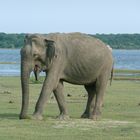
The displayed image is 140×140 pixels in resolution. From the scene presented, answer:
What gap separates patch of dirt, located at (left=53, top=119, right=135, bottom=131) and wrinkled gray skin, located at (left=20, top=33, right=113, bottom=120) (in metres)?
0.72

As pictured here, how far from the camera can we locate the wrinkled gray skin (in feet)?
63.1

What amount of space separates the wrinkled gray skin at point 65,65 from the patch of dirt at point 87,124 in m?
0.72

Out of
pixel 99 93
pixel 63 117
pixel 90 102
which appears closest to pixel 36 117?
pixel 63 117

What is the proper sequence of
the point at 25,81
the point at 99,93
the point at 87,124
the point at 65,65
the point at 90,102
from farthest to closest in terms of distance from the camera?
the point at 90,102 < the point at 99,93 < the point at 65,65 < the point at 25,81 < the point at 87,124

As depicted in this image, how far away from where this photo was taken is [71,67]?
66.6ft

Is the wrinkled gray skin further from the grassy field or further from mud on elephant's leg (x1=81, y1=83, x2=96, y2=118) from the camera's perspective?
the grassy field

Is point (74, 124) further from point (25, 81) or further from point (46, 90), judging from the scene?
point (25, 81)

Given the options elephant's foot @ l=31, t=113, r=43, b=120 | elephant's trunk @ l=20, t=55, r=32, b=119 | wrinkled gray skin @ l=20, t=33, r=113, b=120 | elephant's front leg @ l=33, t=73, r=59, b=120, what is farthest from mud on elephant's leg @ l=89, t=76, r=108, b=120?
elephant's trunk @ l=20, t=55, r=32, b=119

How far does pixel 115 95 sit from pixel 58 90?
36.4 feet

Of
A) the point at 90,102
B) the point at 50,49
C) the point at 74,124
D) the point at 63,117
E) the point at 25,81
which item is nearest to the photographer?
the point at 74,124

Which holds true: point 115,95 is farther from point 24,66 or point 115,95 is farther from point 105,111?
point 24,66

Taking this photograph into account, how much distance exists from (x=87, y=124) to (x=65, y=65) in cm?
235

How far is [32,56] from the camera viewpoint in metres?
19.3

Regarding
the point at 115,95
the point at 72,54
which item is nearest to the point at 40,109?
the point at 72,54
